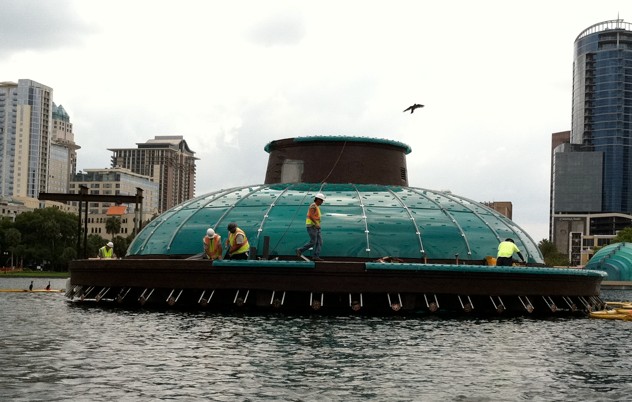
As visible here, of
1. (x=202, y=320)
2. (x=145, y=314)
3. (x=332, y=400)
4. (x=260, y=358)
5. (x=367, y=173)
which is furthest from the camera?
(x=367, y=173)

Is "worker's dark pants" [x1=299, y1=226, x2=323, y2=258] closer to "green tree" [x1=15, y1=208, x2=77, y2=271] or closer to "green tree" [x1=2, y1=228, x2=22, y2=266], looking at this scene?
"green tree" [x1=15, y1=208, x2=77, y2=271]

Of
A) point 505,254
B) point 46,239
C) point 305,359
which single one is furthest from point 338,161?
point 46,239

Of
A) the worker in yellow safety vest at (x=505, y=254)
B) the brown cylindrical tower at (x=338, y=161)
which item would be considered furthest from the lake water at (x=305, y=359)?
the brown cylindrical tower at (x=338, y=161)

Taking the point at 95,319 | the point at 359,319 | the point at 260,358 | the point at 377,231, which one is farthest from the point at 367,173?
the point at 260,358

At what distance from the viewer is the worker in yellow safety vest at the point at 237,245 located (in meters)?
29.7

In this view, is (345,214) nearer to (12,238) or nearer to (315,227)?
(315,227)

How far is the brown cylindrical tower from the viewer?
38.5 m

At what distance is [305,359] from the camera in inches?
671

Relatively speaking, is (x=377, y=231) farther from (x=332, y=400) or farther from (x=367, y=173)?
(x=332, y=400)

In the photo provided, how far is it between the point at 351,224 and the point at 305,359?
52.5 feet

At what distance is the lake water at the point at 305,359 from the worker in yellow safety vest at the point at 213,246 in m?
4.78

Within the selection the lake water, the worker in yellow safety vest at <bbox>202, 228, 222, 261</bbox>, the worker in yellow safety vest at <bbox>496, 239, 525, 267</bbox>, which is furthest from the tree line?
the lake water

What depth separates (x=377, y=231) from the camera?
32625mm

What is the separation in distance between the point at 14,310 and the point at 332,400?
2035 centimetres
